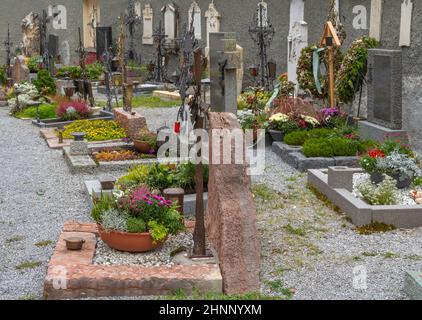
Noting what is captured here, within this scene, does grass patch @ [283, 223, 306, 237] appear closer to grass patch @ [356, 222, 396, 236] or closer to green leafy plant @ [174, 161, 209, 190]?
grass patch @ [356, 222, 396, 236]

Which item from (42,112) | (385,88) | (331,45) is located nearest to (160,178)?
(385,88)

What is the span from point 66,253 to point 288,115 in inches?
290

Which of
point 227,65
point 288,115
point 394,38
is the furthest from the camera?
point 394,38

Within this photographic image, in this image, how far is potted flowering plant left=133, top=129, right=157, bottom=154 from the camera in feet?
39.4

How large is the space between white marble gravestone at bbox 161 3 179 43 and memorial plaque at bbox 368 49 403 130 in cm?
1358

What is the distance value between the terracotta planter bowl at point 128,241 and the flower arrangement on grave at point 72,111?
9359 millimetres

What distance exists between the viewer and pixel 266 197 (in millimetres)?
9711

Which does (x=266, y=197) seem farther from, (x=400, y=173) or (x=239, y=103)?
(x=239, y=103)

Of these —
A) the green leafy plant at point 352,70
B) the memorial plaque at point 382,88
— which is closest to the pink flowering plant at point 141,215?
the memorial plaque at point 382,88

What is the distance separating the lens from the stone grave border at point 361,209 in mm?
8312

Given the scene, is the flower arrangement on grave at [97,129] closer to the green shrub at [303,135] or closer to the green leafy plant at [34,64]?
the green shrub at [303,135]

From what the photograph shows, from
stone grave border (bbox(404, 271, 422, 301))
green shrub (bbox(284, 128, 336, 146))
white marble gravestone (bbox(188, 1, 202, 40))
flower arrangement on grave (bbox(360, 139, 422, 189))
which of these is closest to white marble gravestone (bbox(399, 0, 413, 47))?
green shrub (bbox(284, 128, 336, 146))

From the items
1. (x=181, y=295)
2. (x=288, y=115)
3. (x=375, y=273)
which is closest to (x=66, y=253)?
(x=181, y=295)

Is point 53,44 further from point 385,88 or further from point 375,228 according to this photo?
point 375,228
